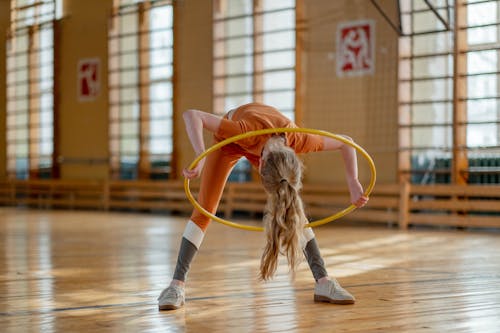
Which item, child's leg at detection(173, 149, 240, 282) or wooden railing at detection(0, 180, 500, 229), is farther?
wooden railing at detection(0, 180, 500, 229)

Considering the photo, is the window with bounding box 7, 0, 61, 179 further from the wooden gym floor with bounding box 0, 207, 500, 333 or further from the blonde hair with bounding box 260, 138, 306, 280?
the blonde hair with bounding box 260, 138, 306, 280

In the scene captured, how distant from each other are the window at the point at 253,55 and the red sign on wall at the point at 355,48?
3.59 ft

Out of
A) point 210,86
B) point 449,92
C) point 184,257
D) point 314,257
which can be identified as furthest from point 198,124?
point 210,86

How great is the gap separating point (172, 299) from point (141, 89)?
37.9 feet

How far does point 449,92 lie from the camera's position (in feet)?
35.2

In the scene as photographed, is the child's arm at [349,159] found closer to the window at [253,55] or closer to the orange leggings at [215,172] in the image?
the orange leggings at [215,172]

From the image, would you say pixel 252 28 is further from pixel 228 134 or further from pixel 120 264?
pixel 228 134

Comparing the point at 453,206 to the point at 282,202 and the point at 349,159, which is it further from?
the point at 282,202

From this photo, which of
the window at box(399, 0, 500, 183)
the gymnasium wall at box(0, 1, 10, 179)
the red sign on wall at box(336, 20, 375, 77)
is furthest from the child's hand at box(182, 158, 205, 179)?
the gymnasium wall at box(0, 1, 10, 179)

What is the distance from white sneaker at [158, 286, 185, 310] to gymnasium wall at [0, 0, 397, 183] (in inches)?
298

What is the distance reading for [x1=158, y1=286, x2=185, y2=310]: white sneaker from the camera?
387cm

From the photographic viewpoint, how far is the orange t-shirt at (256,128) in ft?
11.9

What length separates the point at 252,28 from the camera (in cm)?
1323

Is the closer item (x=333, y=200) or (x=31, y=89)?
(x=333, y=200)
